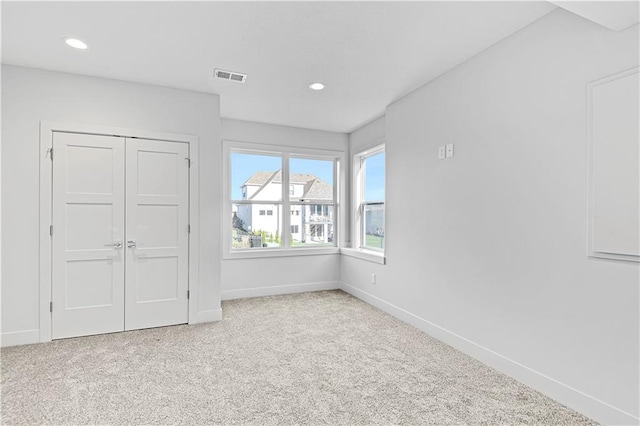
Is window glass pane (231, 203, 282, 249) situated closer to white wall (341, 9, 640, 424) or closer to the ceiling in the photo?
the ceiling

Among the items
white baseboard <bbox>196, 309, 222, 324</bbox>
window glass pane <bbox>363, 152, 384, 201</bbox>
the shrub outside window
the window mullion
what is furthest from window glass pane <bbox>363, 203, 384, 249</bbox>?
white baseboard <bbox>196, 309, 222, 324</bbox>

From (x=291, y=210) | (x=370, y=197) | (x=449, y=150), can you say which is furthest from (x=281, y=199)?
(x=449, y=150)

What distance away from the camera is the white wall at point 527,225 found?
1.93 meters

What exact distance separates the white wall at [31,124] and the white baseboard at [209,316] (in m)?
1.44

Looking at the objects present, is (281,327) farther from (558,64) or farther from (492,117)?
(558,64)

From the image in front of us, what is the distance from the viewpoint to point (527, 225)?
236cm

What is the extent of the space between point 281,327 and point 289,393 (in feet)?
4.30

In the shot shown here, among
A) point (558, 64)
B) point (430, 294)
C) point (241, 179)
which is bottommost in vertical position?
point (430, 294)

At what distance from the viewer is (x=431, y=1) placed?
2.07 metres

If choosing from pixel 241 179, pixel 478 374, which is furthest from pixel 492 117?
pixel 241 179

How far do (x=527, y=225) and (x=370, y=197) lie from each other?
2781 mm

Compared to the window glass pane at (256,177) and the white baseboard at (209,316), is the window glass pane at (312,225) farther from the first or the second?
the white baseboard at (209,316)

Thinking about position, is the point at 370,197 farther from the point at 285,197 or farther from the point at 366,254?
the point at 285,197

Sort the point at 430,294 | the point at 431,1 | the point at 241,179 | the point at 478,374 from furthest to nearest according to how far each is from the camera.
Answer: the point at 241,179, the point at 430,294, the point at 478,374, the point at 431,1
